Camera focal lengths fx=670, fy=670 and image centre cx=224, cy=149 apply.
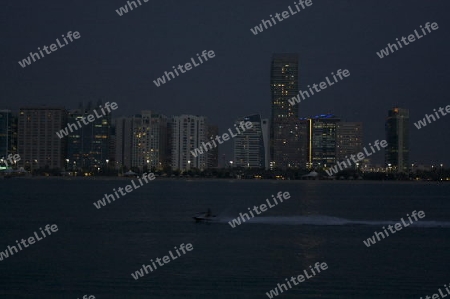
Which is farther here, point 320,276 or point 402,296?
point 320,276

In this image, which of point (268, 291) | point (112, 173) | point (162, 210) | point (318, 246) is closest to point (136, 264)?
point (268, 291)

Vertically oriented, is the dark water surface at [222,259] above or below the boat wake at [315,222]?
above

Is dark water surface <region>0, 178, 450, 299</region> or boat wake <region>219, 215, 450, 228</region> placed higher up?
dark water surface <region>0, 178, 450, 299</region>

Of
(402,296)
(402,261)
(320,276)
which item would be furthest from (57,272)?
(402,261)

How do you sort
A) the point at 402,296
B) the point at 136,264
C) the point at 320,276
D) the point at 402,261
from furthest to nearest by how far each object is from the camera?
the point at 402,261 → the point at 136,264 → the point at 320,276 → the point at 402,296

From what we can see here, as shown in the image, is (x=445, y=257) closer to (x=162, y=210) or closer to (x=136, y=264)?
(x=136, y=264)

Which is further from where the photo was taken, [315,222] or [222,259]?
[315,222]

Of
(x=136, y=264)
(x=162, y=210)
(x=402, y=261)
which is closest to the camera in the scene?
(x=136, y=264)

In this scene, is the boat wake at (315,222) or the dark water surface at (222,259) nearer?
the dark water surface at (222,259)

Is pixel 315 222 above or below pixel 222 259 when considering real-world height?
below

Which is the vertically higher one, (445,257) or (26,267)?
(26,267)

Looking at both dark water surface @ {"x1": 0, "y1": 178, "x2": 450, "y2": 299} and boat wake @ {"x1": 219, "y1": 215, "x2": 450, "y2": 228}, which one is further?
boat wake @ {"x1": 219, "y1": 215, "x2": 450, "y2": 228}
